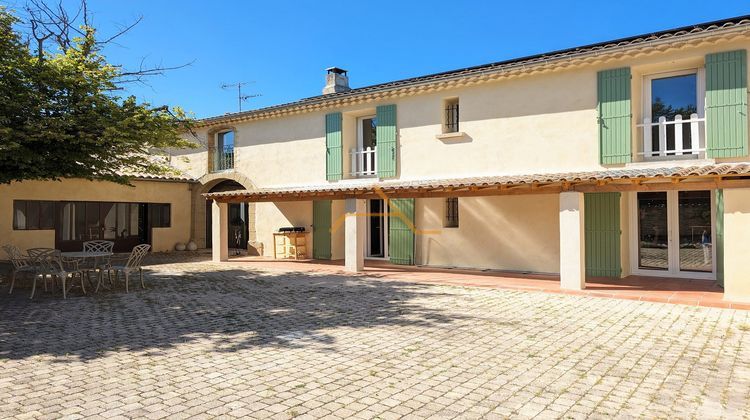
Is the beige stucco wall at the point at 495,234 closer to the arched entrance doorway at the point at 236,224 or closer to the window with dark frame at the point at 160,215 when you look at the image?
the arched entrance doorway at the point at 236,224

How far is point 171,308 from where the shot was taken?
759 centimetres

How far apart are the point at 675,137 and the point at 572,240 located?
332cm

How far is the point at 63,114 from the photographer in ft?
30.0

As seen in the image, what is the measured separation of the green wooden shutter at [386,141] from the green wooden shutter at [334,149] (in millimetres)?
1319

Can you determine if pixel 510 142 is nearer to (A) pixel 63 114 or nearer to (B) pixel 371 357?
(B) pixel 371 357

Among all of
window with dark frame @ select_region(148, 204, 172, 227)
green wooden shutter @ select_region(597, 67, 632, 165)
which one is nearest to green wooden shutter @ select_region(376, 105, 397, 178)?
green wooden shutter @ select_region(597, 67, 632, 165)

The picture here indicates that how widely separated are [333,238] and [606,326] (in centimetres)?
953

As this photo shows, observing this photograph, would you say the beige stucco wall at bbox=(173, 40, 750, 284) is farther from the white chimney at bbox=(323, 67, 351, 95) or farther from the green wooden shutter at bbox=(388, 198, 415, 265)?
the white chimney at bbox=(323, 67, 351, 95)

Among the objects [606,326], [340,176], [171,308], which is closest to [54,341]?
[171,308]

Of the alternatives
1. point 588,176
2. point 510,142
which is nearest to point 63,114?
point 510,142

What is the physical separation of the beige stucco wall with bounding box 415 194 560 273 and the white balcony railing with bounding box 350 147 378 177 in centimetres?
187

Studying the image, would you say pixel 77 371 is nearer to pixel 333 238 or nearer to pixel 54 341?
pixel 54 341

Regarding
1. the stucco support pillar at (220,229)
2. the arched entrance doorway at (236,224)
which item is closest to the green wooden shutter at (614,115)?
the stucco support pillar at (220,229)

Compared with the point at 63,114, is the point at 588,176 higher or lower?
lower
